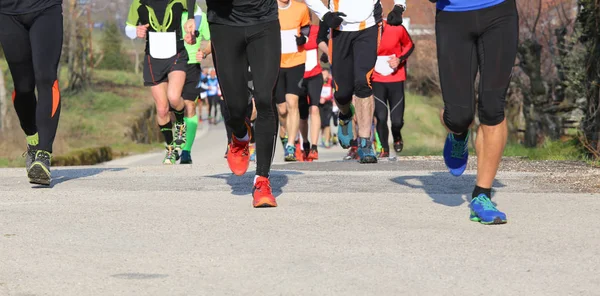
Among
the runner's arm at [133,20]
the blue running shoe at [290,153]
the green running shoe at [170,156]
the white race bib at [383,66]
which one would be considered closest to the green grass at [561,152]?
the white race bib at [383,66]

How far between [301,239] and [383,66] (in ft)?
32.2

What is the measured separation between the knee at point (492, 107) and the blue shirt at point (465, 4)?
0.50m

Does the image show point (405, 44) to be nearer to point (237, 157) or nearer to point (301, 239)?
point (237, 157)

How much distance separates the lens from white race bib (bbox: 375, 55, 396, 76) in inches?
615

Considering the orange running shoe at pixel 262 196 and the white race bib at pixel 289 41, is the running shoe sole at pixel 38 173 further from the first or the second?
the white race bib at pixel 289 41

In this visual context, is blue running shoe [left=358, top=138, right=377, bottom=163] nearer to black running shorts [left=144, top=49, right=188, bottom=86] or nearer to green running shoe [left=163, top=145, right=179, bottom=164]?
black running shorts [left=144, top=49, right=188, bottom=86]

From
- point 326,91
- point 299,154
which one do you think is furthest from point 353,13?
point 326,91

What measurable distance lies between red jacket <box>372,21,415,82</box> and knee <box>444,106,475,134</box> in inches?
319

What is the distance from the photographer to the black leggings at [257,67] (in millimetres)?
7687

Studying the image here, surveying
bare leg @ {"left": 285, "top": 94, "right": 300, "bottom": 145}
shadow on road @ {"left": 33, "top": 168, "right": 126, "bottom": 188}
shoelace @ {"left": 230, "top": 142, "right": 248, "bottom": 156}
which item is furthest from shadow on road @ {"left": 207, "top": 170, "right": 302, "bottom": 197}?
bare leg @ {"left": 285, "top": 94, "right": 300, "bottom": 145}

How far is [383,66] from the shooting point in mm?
15711

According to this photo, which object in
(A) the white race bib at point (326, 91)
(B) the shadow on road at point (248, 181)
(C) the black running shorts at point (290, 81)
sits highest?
(B) the shadow on road at point (248, 181)

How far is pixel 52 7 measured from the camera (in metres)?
8.92

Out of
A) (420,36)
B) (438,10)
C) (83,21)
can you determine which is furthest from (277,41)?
(83,21)
